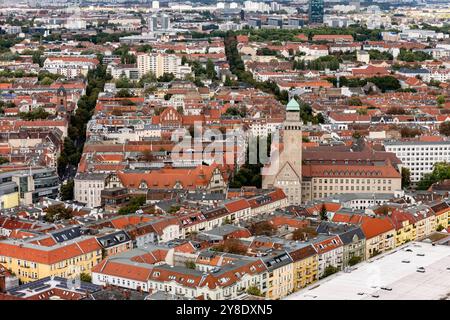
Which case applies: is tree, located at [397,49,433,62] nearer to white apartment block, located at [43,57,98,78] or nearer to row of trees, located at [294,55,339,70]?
row of trees, located at [294,55,339,70]

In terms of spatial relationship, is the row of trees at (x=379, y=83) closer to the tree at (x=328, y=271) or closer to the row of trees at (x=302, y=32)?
the row of trees at (x=302, y=32)

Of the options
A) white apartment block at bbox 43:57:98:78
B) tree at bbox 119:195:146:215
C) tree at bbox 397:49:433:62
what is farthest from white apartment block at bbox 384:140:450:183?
tree at bbox 397:49:433:62

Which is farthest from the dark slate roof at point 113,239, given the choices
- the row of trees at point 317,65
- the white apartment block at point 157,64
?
the row of trees at point 317,65

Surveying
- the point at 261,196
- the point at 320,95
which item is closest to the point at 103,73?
the point at 320,95

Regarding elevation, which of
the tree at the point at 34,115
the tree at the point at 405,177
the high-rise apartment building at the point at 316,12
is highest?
the high-rise apartment building at the point at 316,12

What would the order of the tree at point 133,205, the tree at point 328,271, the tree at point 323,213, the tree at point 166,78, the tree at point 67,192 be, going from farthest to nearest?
1. the tree at point 166,78
2. the tree at point 67,192
3. the tree at point 133,205
4. the tree at point 323,213
5. the tree at point 328,271

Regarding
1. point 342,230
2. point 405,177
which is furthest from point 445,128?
point 342,230

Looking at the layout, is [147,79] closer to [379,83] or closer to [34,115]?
[379,83]
